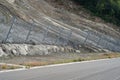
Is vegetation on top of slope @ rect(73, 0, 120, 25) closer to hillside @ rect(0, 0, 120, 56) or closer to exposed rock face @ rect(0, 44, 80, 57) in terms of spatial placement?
hillside @ rect(0, 0, 120, 56)

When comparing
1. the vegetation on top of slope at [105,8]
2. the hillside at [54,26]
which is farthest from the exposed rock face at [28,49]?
the vegetation on top of slope at [105,8]

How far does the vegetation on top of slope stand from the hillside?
1.91 m

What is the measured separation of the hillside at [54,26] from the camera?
36750 mm

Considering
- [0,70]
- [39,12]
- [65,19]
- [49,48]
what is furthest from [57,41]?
[0,70]

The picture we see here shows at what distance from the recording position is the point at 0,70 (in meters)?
19.8

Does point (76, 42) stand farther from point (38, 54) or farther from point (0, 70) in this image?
point (0, 70)

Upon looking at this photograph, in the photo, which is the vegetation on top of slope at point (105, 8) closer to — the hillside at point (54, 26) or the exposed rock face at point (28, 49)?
the hillside at point (54, 26)

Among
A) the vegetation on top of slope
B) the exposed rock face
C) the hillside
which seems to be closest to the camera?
the exposed rock face

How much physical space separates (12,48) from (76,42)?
60.8 feet

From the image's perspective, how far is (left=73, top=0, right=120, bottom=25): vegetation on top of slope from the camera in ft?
236

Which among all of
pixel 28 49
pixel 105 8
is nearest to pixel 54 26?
pixel 28 49

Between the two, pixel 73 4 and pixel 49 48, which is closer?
pixel 49 48

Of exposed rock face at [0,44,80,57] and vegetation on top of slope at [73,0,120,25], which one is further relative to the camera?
vegetation on top of slope at [73,0,120,25]

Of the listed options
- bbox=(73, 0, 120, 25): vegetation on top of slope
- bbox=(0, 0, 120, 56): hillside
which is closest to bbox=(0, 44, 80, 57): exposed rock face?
bbox=(0, 0, 120, 56): hillside
